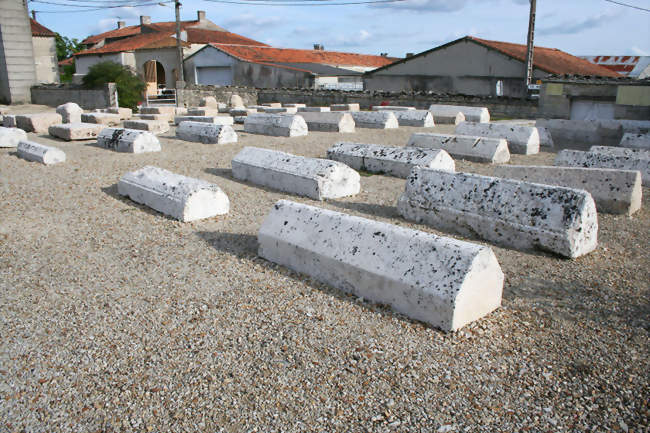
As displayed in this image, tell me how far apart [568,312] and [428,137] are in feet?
24.8

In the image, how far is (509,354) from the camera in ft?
10.6

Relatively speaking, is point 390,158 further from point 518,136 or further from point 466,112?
point 466,112

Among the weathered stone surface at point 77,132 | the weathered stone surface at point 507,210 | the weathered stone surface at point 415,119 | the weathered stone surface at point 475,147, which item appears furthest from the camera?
the weathered stone surface at point 415,119

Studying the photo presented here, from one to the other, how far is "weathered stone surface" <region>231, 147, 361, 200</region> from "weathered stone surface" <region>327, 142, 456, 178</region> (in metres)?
1.30

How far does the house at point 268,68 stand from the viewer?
99.9ft

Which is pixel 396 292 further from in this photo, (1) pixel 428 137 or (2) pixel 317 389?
(1) pixel 428 137

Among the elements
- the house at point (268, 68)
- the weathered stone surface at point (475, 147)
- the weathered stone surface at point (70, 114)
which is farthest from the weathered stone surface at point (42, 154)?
the house at point (268, 68)

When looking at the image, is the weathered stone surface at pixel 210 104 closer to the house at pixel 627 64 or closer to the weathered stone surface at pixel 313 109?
the weathered stone surface at pixel 313 109

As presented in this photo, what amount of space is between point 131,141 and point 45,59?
28297mm

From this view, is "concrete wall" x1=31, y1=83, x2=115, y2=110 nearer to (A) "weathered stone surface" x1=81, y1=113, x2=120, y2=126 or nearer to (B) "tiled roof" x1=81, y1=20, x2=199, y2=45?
(A) "weathered stone surface" x1=81, y1=113, x2=120, y2=126

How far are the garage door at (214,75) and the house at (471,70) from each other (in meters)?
10.2

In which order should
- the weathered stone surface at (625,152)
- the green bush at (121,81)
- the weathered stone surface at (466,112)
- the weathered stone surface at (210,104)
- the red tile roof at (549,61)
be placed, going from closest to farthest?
the weathered stone surface at (625,152)
the weathered stone surface at (466,112)
the weathered stone surface at (210,104)
the green bush at (121,81)
the red tile roof at (549,61)

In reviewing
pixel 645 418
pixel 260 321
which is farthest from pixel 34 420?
pixel 645 418

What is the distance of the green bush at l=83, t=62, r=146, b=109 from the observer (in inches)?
922
